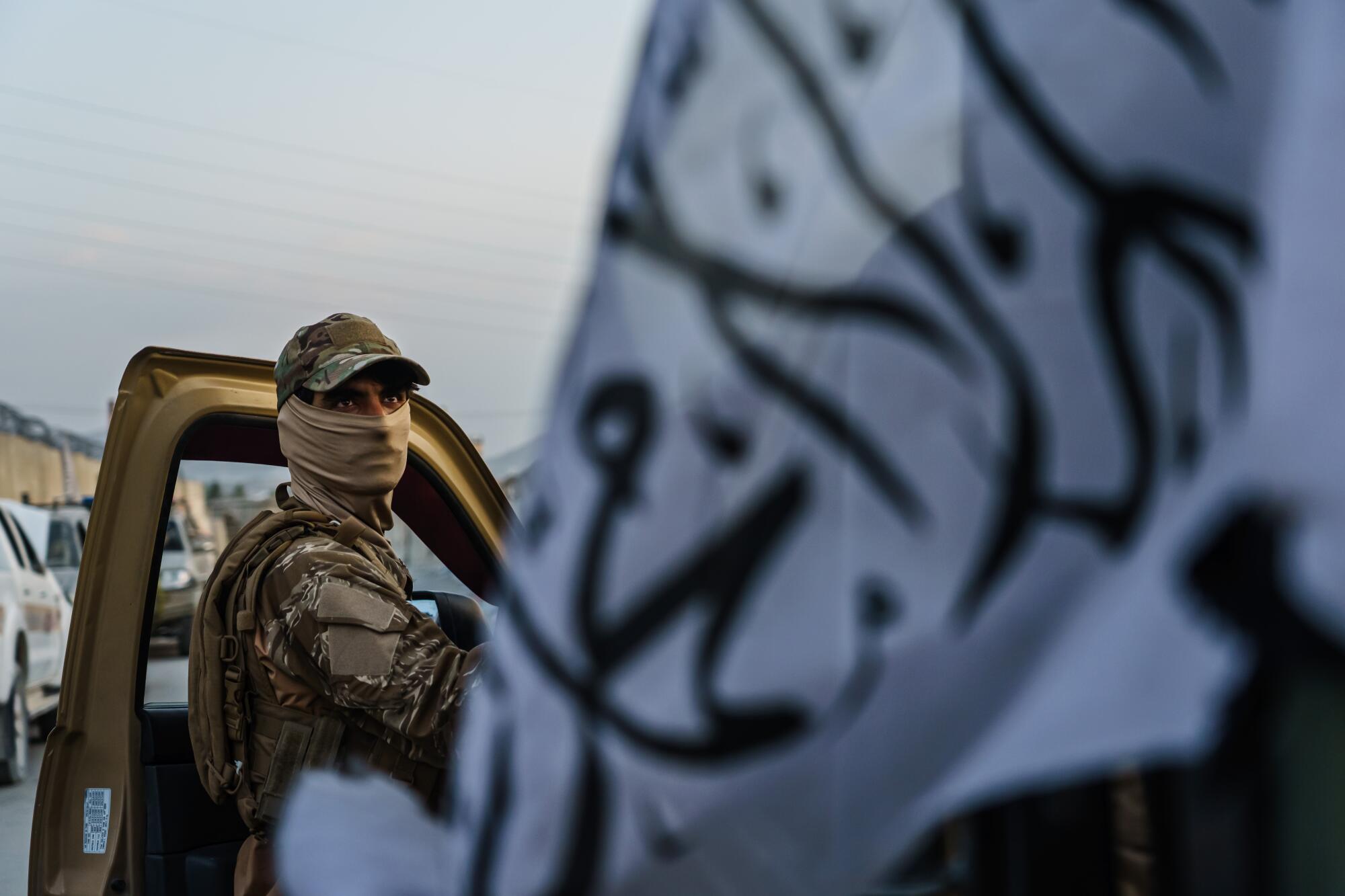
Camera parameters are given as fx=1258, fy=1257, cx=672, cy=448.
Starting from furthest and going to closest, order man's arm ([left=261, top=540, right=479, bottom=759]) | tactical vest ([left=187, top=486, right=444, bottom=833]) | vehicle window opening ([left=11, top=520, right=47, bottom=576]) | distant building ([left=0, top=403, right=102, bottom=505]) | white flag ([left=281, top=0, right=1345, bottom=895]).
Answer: distant building ([left=0, top=403, right=102, bottom=505])
vehicle window opening ([left=11, top=520, right=47, bottom=576])
tactical vest ([left=187, top=486, right=444, bottom=833])
man's arm ([left=261, top=540, right=479, bottom=759])
white flag ([left=281, top=0, right=1345, bottom=895])

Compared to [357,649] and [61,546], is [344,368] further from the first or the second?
[61,546]

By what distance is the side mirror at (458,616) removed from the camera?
308cm

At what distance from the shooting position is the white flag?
0.58 metres

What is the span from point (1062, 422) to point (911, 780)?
0.19 m

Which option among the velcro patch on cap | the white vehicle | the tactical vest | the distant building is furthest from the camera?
the distant building

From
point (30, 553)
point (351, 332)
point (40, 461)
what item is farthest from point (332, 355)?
point (40, 461)

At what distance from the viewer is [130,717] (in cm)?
257

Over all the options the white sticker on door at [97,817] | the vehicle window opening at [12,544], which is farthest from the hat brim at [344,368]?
the vehicle window opening at [12,544]

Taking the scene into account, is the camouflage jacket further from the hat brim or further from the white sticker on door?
the white sticker on door

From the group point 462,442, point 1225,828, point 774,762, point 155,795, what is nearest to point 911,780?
point 774,762

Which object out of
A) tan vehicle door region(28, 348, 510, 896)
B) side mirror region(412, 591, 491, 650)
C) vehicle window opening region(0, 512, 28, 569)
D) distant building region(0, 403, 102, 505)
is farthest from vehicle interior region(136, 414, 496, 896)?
distant building region(0, 403, 102, 505)

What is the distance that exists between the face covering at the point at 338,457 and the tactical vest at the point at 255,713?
0.07m

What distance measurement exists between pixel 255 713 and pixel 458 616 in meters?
0.80

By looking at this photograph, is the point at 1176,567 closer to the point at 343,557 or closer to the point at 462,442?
the point at 343,557
